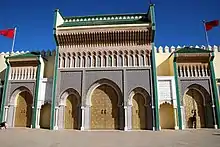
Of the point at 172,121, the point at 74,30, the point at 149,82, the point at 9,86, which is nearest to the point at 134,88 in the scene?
the point at 149,82

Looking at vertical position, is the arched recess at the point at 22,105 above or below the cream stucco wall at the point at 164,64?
below

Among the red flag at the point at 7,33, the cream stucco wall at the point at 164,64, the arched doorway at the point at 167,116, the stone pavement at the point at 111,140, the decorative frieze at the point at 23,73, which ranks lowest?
the stone pavement at the point at 111,140

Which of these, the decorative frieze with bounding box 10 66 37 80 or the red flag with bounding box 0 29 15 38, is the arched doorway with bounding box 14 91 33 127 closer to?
the decorative frieze with bounding box 10 66 37 80

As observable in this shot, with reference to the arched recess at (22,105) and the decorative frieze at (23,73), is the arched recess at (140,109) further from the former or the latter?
the decorative frieze at (23,73)

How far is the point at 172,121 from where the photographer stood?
13.6m

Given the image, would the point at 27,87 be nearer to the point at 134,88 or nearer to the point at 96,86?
the point at 96,86

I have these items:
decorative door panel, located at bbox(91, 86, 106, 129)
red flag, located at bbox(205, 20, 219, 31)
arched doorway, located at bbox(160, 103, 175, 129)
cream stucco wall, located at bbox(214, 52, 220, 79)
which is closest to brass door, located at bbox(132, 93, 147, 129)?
arched doorway, located at bbox(160, 103, 175, 129)

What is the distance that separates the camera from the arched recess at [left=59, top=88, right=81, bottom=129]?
1326 cm

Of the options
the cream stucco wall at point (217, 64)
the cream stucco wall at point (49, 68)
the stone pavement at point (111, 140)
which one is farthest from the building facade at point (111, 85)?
the stone pavement at point (111, 140)

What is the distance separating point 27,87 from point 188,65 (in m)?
11.1

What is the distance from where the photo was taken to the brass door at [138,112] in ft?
42.1

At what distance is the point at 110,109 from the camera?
524 inches

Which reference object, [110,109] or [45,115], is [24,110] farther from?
[110,109]

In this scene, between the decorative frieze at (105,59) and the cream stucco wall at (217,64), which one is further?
the cream stucco wall at (217,64)
